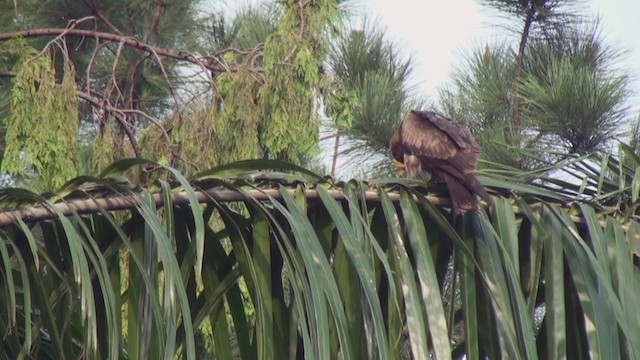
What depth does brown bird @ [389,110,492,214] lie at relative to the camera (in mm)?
3863

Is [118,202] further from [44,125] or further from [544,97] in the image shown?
[544,97]

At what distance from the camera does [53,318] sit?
3375 mm

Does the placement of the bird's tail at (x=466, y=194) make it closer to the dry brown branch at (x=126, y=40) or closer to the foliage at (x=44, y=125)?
the foliage at (x=44, y=125)

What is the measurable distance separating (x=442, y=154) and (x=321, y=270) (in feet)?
5.56

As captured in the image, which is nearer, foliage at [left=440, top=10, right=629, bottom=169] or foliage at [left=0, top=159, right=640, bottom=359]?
foliage at [left=0, top=159, right=640, bottom=359]

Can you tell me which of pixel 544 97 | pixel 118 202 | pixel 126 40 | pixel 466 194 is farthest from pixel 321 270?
pixel 544 97

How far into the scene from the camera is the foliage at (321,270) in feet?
10.6

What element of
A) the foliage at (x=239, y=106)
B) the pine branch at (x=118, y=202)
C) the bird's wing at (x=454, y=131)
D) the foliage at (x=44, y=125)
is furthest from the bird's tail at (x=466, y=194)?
the foliage at (x=44, y=125)

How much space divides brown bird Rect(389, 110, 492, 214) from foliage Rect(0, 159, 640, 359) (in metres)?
0.11

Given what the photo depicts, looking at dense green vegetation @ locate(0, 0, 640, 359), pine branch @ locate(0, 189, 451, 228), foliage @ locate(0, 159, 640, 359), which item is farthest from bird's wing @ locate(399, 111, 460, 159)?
pine branch @ locate(0, 189, 451, 228)

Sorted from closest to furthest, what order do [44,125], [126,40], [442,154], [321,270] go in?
[321,270], [442,154], [44,125], [126,40]

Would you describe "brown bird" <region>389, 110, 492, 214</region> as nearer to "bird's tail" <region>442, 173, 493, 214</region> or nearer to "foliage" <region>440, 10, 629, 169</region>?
"bird's tail" <region>442, 173, 493, 214</region>

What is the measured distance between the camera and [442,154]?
486 centimetres

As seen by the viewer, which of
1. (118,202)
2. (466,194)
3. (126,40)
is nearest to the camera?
(118,202)
